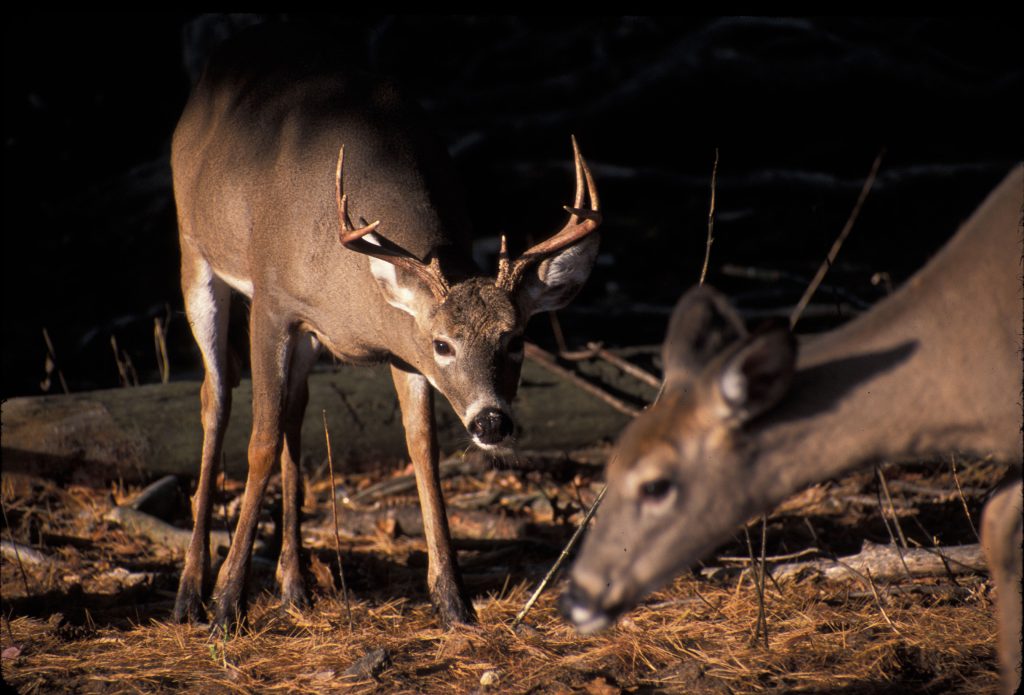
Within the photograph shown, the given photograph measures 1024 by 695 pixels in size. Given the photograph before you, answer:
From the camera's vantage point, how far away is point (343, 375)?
25.1 feet

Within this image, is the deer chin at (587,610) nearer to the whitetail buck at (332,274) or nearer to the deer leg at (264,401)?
the whitetail buck at (332,274)

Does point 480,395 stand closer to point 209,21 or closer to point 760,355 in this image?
point 760,355

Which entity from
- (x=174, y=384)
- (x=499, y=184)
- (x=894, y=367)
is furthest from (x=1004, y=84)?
(x=894, y=367)

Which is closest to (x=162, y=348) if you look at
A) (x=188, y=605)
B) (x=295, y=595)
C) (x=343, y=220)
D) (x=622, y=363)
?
(x=188, y=605)

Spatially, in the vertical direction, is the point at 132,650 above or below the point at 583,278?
below

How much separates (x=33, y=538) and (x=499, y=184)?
5357 millimetres

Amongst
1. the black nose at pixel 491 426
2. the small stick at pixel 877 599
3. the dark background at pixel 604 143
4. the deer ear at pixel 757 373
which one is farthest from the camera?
the dark background at pixel 604 143

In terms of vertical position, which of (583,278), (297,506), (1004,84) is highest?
(1004,84)

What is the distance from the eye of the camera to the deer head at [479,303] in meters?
4.75

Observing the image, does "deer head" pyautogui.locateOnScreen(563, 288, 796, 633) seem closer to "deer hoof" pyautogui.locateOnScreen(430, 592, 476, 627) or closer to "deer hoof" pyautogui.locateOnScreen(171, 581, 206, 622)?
"deer hoof" pyautogui.locateOnScreen(430, 592, 476, 627)

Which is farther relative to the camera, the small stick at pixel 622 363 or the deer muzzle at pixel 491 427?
the small stick at pixel 622 363

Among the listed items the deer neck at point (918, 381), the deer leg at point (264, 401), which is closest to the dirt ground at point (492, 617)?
the deer leg at point (264, 401)

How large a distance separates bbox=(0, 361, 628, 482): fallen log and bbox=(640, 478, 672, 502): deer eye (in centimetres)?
423

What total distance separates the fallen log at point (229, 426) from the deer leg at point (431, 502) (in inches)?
70.1
